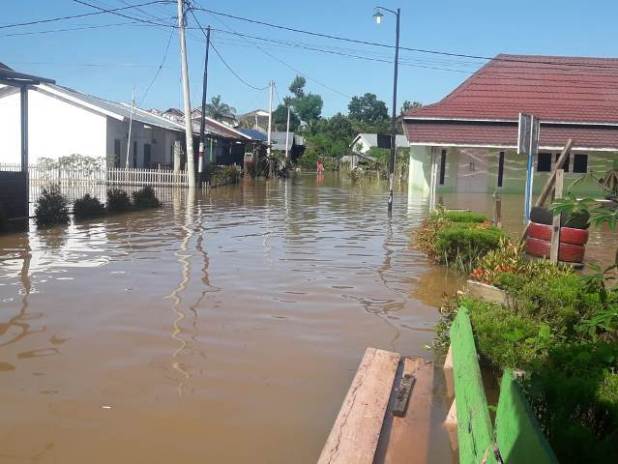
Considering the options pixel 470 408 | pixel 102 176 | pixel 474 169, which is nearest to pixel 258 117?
pixel 102 176

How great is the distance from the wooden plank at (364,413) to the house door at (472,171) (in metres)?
25.1

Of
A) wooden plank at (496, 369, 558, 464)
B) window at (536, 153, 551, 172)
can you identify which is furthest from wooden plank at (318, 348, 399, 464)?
window at (536, 153, 551, 172)

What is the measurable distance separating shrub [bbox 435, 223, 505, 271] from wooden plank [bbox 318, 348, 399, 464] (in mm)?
4459

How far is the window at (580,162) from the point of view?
99.7 ft

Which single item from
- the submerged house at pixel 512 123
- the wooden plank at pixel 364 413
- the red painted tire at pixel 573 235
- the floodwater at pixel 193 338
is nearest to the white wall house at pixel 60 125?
the submerged house at pixel 512 123

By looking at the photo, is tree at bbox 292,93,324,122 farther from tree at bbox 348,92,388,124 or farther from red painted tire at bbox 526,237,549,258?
red painted tire at bbox 526,237,549,258

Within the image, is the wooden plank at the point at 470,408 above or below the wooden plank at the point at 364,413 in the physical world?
above

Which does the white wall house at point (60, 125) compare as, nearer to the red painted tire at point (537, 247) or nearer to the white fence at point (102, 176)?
the white fence at point (102, 176)

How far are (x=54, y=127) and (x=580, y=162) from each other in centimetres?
2533

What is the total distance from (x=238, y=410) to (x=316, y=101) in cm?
12030

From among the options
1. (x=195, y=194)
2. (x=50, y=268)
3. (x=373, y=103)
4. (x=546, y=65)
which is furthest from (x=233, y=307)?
(x=373, y=103)

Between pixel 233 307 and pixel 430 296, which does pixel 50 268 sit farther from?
pixel 430 296

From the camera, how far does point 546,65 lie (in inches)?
1280

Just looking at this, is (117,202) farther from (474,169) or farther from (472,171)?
(474,169)
